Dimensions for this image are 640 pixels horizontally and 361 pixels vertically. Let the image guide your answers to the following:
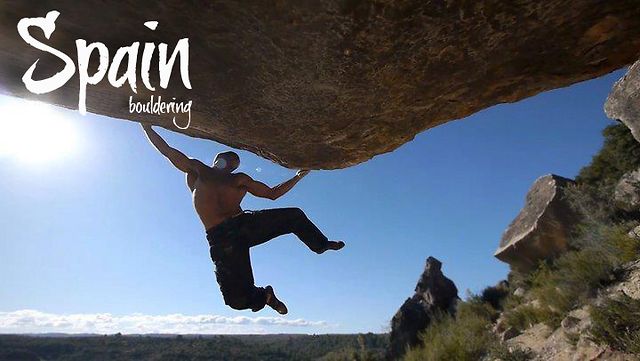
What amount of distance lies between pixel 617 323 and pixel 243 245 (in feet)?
21.2

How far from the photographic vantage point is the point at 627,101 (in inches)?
256

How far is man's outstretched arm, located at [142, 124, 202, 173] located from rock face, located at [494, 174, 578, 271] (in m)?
11.2

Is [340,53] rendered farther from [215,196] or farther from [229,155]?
[215,196]

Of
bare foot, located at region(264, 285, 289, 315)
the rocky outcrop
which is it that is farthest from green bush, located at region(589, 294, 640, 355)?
bare foot, located at region(264, 285, 289, 315)

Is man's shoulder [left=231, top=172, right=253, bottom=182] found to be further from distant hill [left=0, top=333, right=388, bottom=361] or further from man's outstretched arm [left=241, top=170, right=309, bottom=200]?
distant hill [left=0, top=333, right=388, bottom=361]

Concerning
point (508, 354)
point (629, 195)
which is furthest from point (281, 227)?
point (629, 195)

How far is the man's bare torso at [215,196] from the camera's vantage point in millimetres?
4828

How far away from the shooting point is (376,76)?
9.68 feet

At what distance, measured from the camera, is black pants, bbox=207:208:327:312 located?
477cm

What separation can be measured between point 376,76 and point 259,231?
2.55 meters

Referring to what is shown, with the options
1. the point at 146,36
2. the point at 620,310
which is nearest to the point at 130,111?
the point at 146,36

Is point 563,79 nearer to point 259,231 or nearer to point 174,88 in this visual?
point 174,88

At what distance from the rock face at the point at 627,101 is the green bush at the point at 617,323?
→ 2921 mm

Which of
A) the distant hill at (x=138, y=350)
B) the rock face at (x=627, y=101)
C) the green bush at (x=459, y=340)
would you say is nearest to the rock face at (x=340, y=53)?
the rock face at (x=627, y=101)
